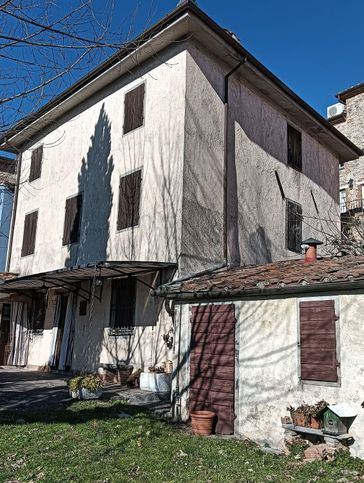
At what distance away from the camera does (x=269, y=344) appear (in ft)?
25.9

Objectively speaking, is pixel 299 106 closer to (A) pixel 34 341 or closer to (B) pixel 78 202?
(B) pixel 78 202

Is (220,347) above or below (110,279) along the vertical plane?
below

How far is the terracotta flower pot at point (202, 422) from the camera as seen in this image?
8.02 meters

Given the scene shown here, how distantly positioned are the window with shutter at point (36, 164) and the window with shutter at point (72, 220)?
3144mm

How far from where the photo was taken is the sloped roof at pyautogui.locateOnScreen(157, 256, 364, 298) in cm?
721

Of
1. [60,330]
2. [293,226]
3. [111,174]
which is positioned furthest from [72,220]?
[293,226]

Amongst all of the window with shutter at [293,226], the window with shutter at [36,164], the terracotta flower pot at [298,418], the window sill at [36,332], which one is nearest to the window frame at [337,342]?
the terracotta flower pot at [298,418]

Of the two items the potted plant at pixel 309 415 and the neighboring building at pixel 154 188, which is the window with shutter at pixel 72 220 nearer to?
the neighboring building at pixel 154 188

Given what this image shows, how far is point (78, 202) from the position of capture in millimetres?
15727

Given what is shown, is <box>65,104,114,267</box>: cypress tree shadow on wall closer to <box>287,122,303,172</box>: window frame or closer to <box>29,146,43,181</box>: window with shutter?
<box>29,146,43,181</box>: window with shutter

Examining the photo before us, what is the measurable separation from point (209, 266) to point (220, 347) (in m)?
3.91

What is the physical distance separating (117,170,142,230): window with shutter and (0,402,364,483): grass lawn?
20.6 feet

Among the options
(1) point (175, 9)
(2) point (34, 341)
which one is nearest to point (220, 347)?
(1) point (175, 9)

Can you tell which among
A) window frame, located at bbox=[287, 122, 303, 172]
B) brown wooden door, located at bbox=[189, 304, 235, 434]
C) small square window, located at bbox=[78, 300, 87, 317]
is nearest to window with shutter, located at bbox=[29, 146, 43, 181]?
small square window, located at bbox=[78, 300, 87, 317]
